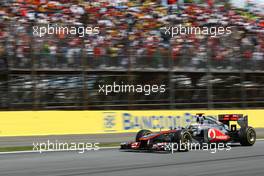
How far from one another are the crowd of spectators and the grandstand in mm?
32

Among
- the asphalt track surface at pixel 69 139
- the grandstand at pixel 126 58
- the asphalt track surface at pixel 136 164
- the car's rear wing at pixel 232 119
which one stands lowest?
the asphalt track surface at pixel 69 139

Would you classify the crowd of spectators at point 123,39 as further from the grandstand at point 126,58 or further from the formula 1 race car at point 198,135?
the formula 1 race car at point 198,135

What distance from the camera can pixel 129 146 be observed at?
443 inches

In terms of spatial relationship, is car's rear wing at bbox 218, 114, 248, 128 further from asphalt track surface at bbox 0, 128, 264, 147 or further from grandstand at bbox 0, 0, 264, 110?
grandstand at bbox 0, 0, 264, 110

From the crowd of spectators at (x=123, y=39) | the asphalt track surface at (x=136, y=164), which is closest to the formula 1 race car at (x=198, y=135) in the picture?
the asphalt track surface at (x=136, y=164)

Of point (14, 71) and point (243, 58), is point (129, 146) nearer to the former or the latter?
point (14, 71)

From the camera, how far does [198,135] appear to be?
1162 centimetres

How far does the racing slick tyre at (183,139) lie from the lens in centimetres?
1071

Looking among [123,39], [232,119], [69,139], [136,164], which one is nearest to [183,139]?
[232,119]

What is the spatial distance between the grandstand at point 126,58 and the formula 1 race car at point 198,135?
17.0ft

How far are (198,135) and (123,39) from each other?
22.8 feet

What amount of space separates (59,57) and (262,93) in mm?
9594

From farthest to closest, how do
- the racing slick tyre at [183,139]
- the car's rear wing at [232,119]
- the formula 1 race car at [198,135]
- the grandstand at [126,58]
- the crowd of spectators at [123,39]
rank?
1. the crowd of spectators at [123,39]
2. the grandstand at [126,58]
3. the car's rear wing at [232,119]
4. the formula 1 race car at [198,135]
5. the racing slick tyre at [183,139]

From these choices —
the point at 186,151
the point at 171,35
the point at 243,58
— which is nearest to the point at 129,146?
the point at 186,151
